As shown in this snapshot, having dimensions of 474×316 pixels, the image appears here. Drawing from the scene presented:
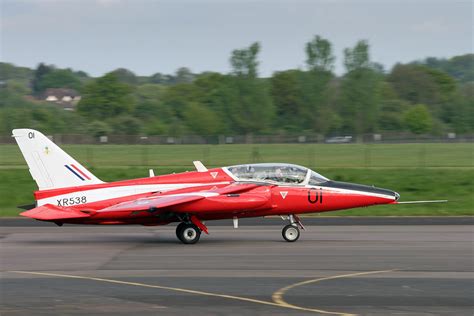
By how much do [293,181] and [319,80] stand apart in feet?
281

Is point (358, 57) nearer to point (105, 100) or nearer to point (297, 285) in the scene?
point (105, 100)

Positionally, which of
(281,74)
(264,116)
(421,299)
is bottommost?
(421,299)

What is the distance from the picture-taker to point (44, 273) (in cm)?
1634

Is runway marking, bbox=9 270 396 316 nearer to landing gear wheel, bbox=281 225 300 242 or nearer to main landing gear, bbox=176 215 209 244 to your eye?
landing gear wheel, bbox=281 225 300 242

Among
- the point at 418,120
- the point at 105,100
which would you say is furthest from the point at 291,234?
the point at 105,100

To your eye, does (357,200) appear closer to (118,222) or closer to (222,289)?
(118,222)

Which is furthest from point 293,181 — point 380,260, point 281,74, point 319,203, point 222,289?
point 281,74

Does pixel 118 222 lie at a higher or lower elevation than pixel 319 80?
lower

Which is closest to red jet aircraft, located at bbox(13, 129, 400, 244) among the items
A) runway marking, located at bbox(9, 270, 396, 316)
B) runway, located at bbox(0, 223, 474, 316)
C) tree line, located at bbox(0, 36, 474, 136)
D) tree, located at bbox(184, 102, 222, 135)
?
runway, located at bbox(0, 223, 474, 316)

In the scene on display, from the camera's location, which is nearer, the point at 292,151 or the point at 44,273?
the point at 44,273

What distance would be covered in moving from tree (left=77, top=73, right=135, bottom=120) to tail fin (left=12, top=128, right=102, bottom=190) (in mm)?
90222

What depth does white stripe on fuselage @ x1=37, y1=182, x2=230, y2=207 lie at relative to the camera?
69.0ft

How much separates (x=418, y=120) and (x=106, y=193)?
90272mm

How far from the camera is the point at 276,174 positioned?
21547mm
